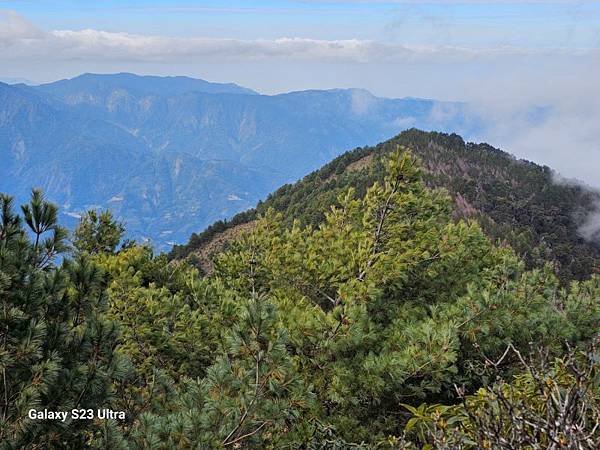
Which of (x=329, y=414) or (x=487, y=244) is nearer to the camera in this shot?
(x=329, y=414)

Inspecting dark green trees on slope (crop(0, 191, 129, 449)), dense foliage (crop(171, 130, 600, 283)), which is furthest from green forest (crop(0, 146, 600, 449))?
dense foliage (crop(171, 130, 600, 283))

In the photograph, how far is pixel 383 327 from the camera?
10.2 meters

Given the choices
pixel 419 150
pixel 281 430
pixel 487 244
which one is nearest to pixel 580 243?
pixel 419 150

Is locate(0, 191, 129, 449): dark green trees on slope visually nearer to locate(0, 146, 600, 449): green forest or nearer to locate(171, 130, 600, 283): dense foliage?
locate(0, 146, 600, 449): green forest

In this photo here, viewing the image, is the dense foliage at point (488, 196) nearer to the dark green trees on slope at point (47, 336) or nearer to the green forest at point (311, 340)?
the green forest at point (311, 340)

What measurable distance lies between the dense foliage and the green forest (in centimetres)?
4786

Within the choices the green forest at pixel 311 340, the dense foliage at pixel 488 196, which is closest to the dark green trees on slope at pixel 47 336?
the green forest at pixel 311 340

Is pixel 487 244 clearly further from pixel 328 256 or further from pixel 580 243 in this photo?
pixel 580 243

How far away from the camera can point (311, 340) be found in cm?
833

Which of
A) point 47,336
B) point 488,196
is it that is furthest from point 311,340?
point 488,196

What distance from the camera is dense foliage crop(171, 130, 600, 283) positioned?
245 feet

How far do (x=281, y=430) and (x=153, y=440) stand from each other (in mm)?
2684

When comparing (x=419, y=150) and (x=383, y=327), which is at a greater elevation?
(x=383, y=327)

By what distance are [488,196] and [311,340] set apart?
93.2 meters
